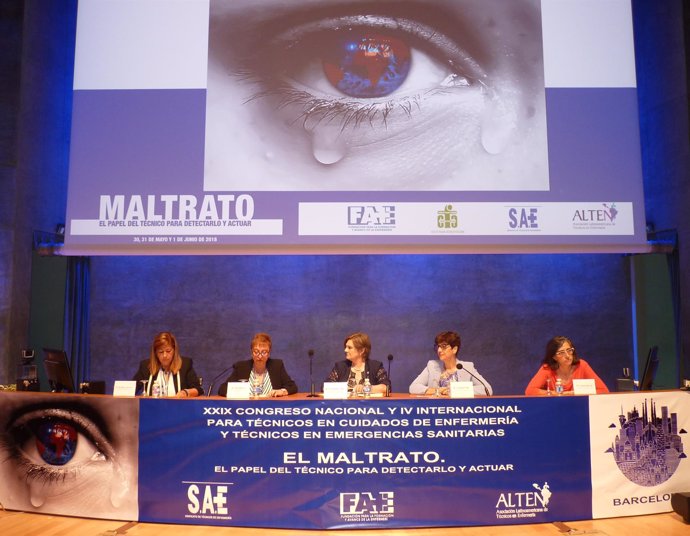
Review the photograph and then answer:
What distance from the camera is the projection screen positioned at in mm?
5055

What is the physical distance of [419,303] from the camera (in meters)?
6.25

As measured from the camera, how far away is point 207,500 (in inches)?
135

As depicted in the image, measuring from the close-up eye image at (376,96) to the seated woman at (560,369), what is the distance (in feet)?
5.38

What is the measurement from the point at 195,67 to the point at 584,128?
3488 mm

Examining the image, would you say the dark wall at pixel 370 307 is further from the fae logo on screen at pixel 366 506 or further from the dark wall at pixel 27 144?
the fae logo on screen at pixel 366 506

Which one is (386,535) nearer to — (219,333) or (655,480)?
(655,480)

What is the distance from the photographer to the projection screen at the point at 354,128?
5.05 meters

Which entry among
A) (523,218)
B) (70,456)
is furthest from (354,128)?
(70,456)

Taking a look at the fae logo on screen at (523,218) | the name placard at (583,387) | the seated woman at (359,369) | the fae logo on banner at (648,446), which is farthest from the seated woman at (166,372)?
the fae logo on screen at (523,218)

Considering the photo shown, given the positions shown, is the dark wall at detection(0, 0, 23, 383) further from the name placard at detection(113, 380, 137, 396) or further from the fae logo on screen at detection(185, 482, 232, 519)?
the fae logo on screen at detection(185, 482, 232, 519)

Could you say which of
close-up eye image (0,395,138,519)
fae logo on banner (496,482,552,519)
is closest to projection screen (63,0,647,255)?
close-up eye image (0,395,138,519)

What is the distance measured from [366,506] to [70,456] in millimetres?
1850

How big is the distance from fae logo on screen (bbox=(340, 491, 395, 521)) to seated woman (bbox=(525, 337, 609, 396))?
129 cm

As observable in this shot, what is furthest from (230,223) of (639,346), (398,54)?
(639,346)
